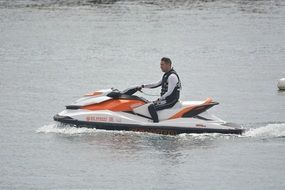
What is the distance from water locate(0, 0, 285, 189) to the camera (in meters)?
19.3

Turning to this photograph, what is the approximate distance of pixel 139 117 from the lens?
22.5 metres

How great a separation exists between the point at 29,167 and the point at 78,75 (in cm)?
1374

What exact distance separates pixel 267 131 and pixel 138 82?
988 centimetres

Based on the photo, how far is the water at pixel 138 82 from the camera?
19312 mm

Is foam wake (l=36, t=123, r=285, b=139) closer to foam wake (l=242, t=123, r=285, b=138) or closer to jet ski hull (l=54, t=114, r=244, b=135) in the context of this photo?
foam wake (l=242, t=123, r=285, b=138)

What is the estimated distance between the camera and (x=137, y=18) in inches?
1999

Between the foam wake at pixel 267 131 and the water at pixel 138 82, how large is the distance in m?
0.03

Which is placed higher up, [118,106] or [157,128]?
[118,106]

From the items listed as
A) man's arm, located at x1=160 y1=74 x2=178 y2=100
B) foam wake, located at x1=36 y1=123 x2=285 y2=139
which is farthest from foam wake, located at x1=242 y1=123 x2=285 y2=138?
man's arm, located at x1=160 y1=74 x2=178 y2=100

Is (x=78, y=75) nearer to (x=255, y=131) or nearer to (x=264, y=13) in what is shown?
(x=255, y=131)

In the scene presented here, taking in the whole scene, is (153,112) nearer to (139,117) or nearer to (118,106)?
(139,117)

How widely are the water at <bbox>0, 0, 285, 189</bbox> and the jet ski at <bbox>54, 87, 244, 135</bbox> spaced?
0.21 m

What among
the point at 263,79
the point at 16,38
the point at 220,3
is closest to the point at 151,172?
the point at 263,79

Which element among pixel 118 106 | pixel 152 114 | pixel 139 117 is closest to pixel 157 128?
pixel 152 114
